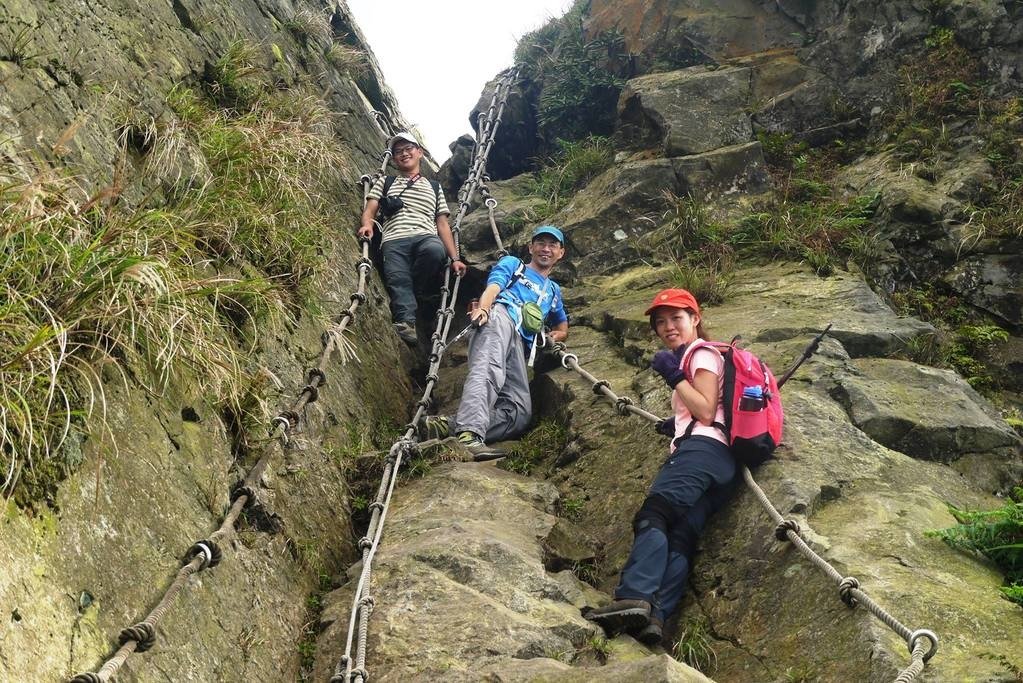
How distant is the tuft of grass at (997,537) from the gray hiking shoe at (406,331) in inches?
217

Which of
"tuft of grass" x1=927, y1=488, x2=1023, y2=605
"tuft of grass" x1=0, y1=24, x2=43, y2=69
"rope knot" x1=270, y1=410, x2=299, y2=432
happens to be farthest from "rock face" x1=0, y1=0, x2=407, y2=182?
"tuft of grass" x1=927, y1=488, x2=1023, y2=605

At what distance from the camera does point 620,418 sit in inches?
294

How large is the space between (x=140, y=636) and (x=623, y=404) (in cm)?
428

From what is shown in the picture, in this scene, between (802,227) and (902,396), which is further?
(802,227)

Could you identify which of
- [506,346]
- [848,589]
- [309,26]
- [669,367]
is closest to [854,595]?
[848,589]

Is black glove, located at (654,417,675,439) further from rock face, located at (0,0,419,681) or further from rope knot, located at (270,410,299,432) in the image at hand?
rope knot, located at (270,410,299,432)

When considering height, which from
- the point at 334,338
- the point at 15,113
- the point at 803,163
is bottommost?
the point at 334,338

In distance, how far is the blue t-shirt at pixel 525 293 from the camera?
8539 millimetres

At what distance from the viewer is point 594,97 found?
14227 millimetres

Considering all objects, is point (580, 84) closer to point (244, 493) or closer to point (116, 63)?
point (116, 63)

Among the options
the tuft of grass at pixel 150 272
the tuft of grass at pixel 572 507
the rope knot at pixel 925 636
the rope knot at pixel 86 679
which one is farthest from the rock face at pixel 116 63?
the rope knot at pixel 925 636

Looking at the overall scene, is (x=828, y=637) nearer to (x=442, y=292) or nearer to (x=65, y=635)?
(x=65, y=635)

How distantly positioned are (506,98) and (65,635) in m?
13.1

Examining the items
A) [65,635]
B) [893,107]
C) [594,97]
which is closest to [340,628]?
[65,635]
